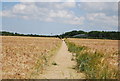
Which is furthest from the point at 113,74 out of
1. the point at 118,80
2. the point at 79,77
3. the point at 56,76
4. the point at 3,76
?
the point at 3,76

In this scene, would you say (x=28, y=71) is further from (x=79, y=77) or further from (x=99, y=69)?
(x=99, y=69)

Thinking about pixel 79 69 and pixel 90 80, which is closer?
pixel 90 80

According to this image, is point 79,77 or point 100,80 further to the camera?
point 79,77

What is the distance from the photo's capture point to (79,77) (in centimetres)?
1048

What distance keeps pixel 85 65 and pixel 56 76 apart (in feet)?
6.52

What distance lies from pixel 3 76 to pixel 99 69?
3669 millimetres

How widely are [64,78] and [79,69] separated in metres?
2.16

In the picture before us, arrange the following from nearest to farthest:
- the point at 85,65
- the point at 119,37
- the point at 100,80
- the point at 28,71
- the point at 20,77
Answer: the point at 100,80 < the point at 20,77 < the point at 28,71 < the point at 85,65 < the point at 119,37

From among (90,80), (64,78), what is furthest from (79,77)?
(90,80)

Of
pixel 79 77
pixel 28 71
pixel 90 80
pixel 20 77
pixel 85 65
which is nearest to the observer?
pixel 90 80

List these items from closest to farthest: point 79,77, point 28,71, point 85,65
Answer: point 79,77, point 28,71, point 85,65

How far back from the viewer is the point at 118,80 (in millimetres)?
8617

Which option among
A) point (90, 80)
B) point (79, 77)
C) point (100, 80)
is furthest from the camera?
point (79, 77)

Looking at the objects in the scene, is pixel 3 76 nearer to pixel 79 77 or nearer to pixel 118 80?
pixel 79 77
